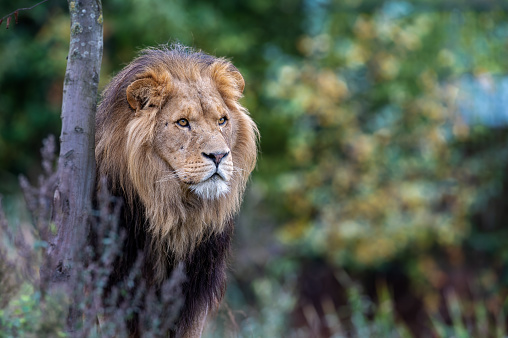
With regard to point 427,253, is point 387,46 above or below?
above

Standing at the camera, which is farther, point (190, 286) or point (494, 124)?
point (494, 124)

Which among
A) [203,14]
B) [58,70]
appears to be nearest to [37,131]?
[58,70]

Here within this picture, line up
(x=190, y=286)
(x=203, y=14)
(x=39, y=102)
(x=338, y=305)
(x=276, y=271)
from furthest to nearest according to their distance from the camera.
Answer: (x=338, y=305) → (x=39, y=102) → (x=276, y=271) → (x=203, y=14) → (x=190, y=286)

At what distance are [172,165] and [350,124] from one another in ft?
20.4

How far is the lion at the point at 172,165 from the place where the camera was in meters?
3.35

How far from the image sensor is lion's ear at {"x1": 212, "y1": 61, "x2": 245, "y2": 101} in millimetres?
3699

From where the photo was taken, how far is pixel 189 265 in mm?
3568

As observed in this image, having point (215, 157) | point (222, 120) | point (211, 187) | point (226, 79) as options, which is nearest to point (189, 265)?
point (211, 187)

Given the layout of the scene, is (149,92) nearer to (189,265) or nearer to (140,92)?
(140,92)

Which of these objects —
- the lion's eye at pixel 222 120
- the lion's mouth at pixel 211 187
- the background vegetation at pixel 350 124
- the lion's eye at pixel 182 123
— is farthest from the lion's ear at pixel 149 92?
the background vegetation at pixel 350 124

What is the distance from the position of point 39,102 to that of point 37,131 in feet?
1.47

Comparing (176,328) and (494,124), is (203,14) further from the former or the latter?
(176,328)

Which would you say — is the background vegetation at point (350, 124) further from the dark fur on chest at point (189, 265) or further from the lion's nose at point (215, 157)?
the lion's nose at point (215, 157)

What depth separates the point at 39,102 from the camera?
10.3 meters
